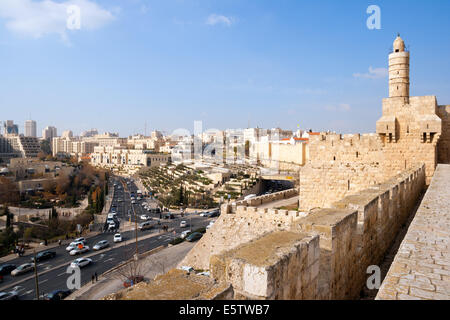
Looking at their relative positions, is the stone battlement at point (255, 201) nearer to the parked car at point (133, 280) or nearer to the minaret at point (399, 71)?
the parked car at point (133, 280)

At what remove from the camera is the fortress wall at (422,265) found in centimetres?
160

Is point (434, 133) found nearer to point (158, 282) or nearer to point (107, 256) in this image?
point (158, 282)

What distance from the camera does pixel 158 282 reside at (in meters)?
1.95

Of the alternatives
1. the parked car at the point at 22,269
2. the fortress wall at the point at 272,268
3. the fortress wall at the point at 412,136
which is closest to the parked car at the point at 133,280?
the parked car at the point at 22,269

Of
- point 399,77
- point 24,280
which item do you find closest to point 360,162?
point 399,77

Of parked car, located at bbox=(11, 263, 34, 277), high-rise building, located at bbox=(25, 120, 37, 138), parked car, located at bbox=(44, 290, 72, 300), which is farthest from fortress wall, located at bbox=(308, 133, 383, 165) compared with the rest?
high-rise building, located at bbox=(25, 120, 37, 138)

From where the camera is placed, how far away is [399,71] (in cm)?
934

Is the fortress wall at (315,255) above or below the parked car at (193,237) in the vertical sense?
above

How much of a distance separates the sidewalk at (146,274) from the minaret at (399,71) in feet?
38.2

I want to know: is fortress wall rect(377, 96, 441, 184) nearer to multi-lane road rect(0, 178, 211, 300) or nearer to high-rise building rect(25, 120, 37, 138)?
multi-lane road rect(0, 178, 211, 300)

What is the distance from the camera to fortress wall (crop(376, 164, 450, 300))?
1.60m

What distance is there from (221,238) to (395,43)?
863 centimetres

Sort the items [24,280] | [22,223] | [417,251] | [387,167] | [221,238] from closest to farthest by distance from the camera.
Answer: [417,251] < [387,167] < [221,238] < [24,280] < [22,223]

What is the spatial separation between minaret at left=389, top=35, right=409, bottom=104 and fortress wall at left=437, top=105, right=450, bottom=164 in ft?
3.79
